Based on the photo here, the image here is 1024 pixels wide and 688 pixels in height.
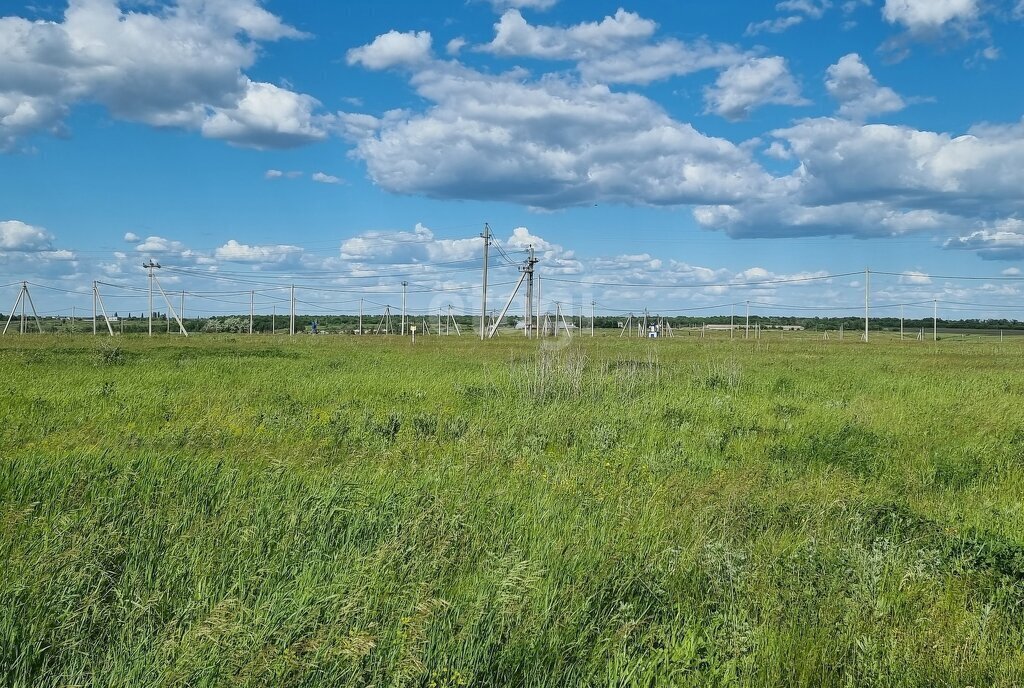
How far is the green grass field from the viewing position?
3.98m

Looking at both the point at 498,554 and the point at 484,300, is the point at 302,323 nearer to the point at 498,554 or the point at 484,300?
the point at 484,300

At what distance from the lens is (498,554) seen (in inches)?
207

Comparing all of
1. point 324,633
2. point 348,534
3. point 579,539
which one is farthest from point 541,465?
point 324,633

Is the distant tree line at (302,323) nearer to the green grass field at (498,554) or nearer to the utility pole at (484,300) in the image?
the utility pole at (484,300)

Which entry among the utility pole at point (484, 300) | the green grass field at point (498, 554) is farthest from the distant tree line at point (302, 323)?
the green grass field at point (498, 554)

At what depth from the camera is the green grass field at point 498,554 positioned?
3.98 m

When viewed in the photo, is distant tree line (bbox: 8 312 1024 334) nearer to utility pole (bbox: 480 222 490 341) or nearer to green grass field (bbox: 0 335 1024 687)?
utility pole (bbox: 480 222 490 341)

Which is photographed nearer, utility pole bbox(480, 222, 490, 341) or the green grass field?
the green grass field

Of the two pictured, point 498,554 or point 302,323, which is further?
point 302,323

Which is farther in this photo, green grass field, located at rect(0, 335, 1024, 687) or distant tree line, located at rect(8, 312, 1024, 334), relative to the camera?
distant tree line, located at rect(8, 312, 1024, 334)

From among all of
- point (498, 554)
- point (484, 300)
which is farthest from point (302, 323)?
point (498, 554)

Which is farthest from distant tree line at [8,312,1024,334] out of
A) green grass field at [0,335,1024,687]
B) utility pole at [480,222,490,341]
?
green grass field at [0,335,1024,687]

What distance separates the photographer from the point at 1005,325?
112750 mm

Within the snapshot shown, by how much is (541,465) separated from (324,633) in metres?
4.83
